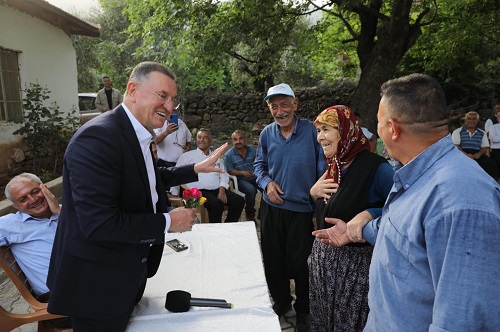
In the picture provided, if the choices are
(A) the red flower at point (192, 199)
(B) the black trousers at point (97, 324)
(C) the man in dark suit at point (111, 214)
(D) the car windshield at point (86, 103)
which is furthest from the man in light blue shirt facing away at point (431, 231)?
(D) the car windshield at point (86, 103)

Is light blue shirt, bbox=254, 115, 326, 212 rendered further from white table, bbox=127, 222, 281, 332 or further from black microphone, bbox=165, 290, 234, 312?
black microphone, bbox=165, 290, 234, 312

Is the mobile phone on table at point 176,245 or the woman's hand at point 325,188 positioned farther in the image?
the mobile phone on table at point 176,245

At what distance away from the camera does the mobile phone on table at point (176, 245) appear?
2.49 m

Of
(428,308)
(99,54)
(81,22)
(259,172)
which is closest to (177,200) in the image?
(259,172)

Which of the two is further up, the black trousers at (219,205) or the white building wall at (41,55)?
the white building wall at (41,55)

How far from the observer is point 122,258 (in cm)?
155

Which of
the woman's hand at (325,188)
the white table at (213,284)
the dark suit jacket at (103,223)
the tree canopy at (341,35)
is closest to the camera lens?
the dark suit jacket at (103,223)

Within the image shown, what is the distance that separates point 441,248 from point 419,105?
1.56 feet

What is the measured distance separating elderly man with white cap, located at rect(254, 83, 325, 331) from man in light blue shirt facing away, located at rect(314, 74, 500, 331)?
138 centimetres

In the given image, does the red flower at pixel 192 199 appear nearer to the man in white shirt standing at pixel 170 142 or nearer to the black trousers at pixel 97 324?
the black trousers at pixel 97 324

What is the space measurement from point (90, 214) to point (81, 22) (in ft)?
26.9

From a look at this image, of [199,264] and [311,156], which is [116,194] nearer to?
[199,264]

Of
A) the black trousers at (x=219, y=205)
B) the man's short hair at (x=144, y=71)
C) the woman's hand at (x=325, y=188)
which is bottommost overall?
the black trousers at (x=219, y=205)

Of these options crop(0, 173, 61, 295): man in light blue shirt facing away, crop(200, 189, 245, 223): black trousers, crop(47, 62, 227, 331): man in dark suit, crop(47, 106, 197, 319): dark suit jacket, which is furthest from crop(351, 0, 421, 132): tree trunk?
crop(47, 106, 197, 319): dark suit jacket
